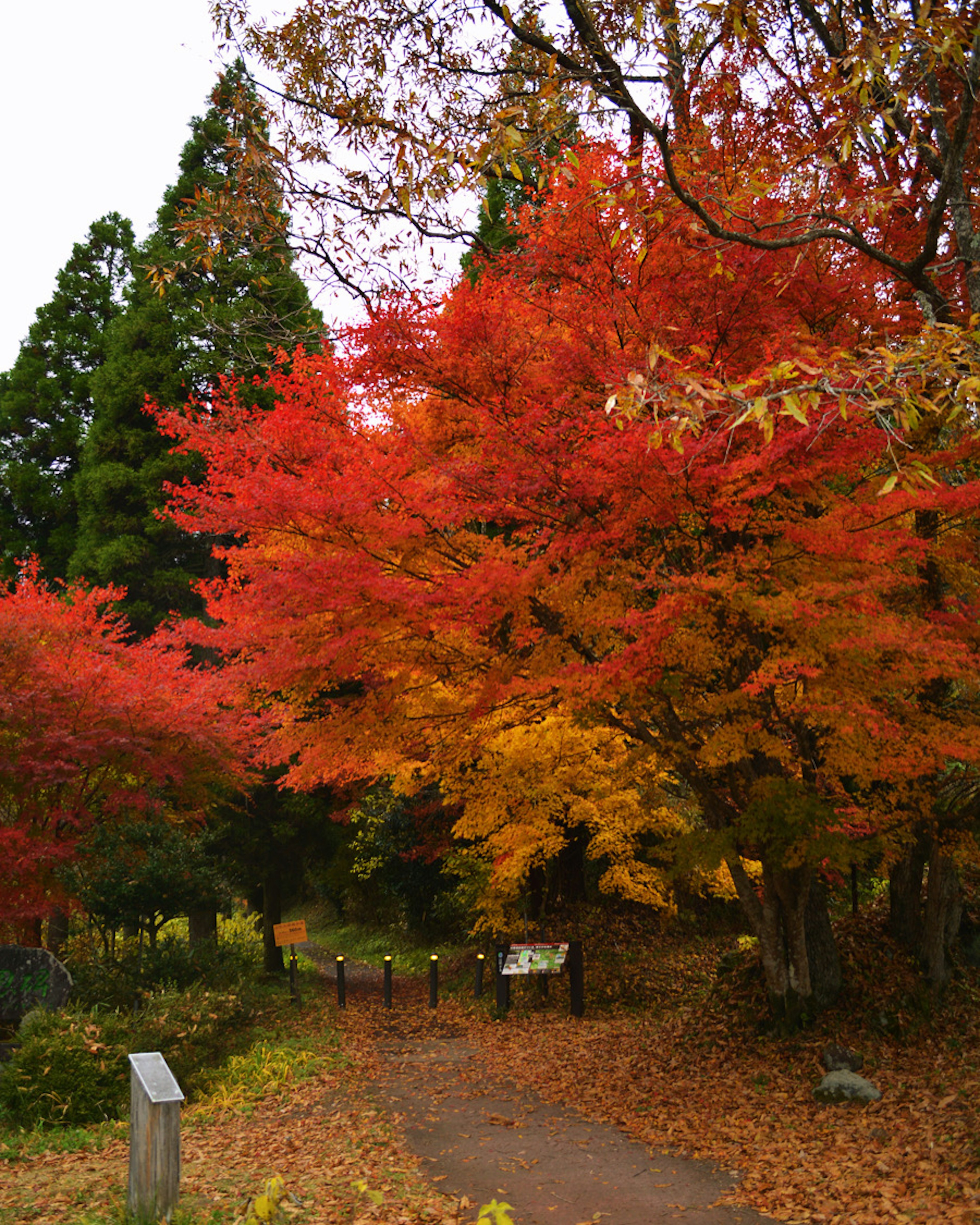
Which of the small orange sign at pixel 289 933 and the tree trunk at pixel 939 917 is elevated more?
the tree trunk at pixel 939 917

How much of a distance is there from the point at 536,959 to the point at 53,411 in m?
21.5

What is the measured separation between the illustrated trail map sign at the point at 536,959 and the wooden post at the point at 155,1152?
7338 millimetres

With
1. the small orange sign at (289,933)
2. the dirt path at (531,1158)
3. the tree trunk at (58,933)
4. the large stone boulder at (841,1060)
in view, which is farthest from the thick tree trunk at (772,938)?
the tree trunk at (58,933)

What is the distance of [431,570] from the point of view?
788 centimetres

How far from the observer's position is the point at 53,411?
25.5 metres

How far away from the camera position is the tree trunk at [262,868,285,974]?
1625 centimetres

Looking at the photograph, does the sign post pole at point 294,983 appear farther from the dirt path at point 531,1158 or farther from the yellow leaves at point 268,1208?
the yellow leaves at point 268,1208

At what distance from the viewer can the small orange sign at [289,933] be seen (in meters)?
13.8

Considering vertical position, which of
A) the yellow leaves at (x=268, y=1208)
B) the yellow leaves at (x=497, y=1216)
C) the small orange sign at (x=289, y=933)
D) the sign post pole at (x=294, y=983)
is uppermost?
the yellow leaves at (x=497, y=1216)

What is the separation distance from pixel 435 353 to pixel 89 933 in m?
10.2

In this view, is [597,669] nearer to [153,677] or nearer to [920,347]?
[920,347]

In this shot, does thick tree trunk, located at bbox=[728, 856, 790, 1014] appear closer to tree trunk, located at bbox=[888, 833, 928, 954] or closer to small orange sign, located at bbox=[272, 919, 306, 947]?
tree trunk, located at bbox=[888, 833, 928, 954]

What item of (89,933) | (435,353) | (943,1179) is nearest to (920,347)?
(435,353)

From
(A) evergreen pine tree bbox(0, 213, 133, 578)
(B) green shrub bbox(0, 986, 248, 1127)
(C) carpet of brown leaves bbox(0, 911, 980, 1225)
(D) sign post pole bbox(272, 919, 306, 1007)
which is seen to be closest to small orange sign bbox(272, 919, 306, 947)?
(D) sign post pole bbox(272, 919, 306, 1007)
